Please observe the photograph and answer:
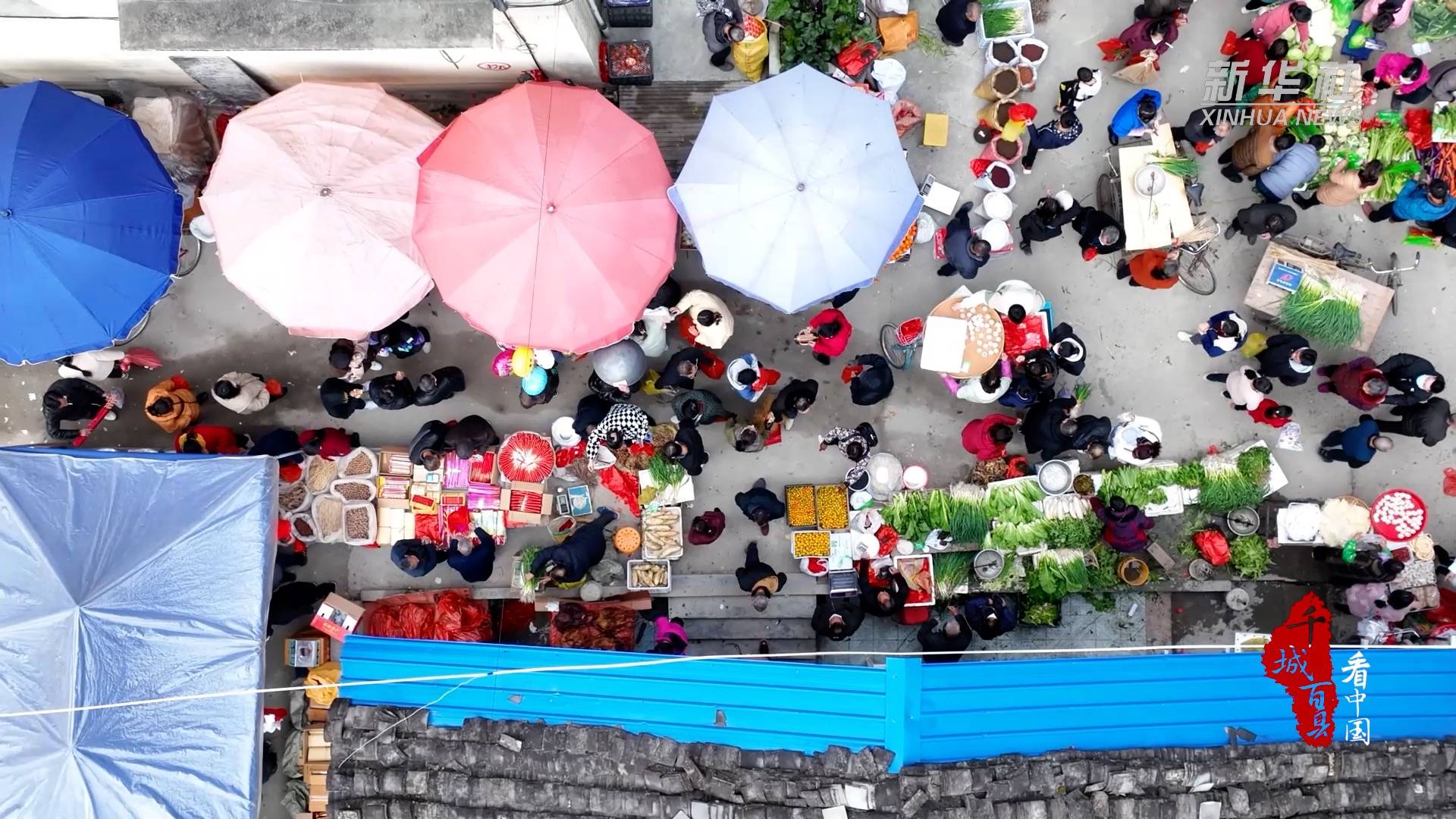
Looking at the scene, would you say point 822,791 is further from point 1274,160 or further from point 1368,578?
point 1274,160

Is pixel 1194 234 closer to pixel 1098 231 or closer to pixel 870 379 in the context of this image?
pixel 1098 231

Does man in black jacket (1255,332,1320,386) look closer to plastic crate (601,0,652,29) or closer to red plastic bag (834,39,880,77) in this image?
red plastic bag (834,39,880,77)

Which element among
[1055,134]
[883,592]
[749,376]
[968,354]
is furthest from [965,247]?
[883,592]

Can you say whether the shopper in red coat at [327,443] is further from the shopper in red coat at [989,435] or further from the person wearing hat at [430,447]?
the shopper in red coat at [989,435]

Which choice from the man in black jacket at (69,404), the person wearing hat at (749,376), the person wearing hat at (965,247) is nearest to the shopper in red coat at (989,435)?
the person wearing hat at (965,247)

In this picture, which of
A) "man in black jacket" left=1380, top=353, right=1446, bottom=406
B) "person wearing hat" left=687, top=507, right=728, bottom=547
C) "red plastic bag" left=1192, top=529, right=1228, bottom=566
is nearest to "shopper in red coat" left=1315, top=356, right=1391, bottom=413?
"man in black jacket" left=1380, top=353, right=1446, bottom=406

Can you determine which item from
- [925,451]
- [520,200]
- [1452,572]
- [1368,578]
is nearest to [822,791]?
[925,451]
